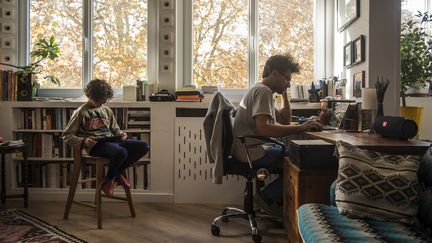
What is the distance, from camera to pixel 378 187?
1.72 meters

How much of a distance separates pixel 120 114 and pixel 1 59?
1.45 m

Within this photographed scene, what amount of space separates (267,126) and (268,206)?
0.73m

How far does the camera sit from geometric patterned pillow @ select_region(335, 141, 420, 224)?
1692 mm

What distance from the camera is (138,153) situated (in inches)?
133

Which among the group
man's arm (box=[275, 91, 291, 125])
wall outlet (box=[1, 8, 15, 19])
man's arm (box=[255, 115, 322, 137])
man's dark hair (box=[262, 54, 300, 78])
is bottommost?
man's arm (box=[255, 115, 322, 137])

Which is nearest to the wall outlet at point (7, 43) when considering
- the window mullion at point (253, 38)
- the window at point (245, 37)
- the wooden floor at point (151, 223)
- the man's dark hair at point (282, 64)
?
the wooden floor at point (151, 223)

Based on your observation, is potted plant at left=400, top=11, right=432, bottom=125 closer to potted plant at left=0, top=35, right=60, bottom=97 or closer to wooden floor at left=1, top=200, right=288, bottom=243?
wooden floor at left=1, top=200, right=288, bottom=243

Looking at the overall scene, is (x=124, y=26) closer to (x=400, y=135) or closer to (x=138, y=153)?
(x=138, y=153)

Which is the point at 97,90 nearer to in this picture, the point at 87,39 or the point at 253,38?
the point at 87,39

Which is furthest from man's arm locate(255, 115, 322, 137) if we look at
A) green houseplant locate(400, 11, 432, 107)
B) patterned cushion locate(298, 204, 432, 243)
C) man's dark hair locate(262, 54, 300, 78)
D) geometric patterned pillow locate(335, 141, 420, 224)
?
green houseplant locate(400, 11, 432, 107)

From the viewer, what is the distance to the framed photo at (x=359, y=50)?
3.03 meters

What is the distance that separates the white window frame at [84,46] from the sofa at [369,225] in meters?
2.90

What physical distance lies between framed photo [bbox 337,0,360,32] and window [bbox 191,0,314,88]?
1.69 ft

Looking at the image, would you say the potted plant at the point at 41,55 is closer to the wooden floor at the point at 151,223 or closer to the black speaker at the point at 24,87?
the black speaker at the point at 24,87
